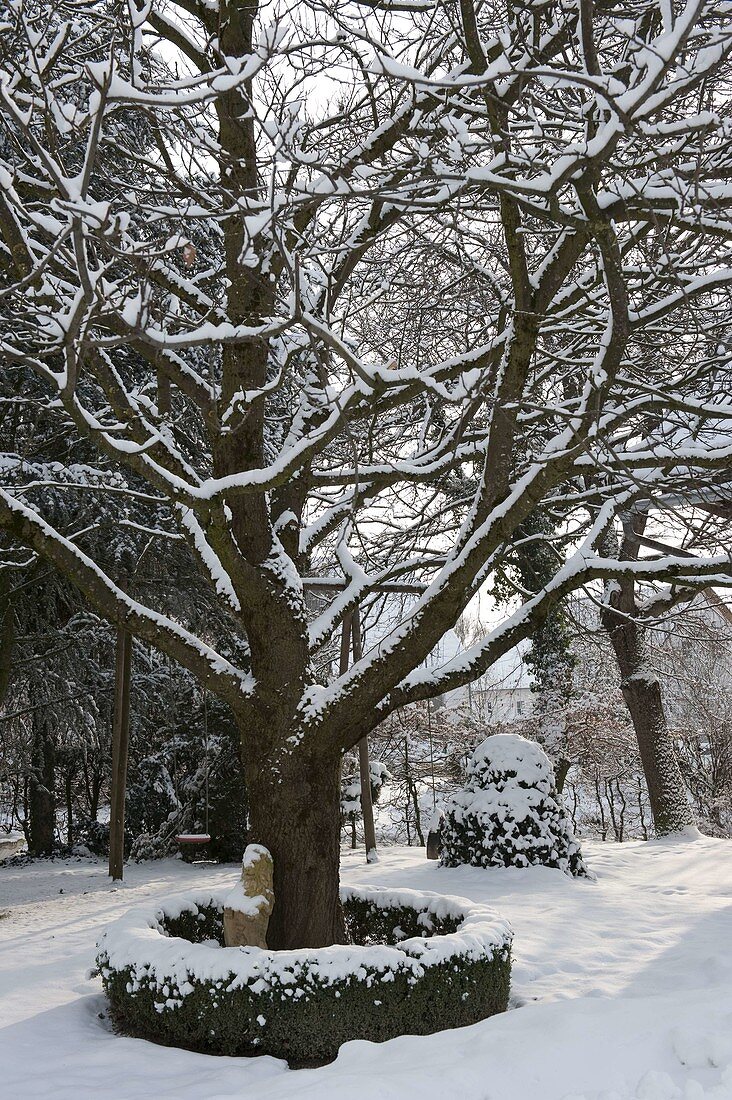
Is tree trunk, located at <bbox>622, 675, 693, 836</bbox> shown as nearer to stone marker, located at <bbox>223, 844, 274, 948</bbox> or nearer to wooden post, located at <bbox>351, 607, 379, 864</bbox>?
wooden post, located at <bbox>351, 607, 379, 864</bbox>

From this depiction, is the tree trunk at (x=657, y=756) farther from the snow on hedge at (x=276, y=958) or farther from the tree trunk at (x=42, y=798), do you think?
the snow on hedge at (x=276, y=958)

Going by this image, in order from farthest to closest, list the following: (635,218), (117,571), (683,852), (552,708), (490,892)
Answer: (552,708), (683,852), (117,571), (490,892), (635,218)

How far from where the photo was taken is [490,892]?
864 centimetres

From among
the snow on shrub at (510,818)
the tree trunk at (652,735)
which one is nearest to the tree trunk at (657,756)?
the tree trunk at (652,735)

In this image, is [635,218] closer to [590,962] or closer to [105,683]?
[590,962]

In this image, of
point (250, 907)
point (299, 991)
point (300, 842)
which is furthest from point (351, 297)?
point (299, 991)

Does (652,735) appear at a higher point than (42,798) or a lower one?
higher

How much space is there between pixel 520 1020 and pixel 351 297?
521 centimetres

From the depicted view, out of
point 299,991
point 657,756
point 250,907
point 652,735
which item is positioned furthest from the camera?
point 652,735

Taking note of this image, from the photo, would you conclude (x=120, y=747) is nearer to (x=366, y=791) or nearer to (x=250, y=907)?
(x=366, y=791)

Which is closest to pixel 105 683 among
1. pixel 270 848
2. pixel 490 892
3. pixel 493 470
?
pixel 490 892

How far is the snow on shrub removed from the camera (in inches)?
382

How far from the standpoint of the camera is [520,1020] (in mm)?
4094

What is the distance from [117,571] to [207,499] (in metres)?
5.33
